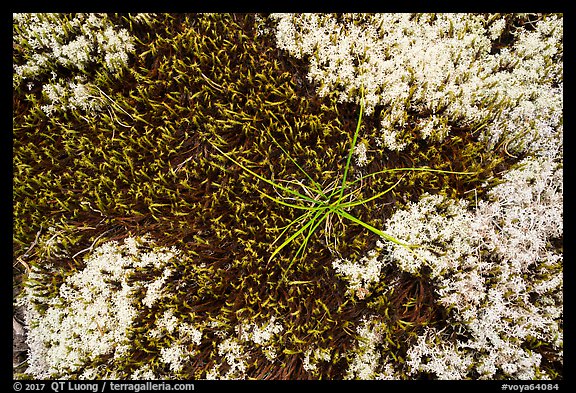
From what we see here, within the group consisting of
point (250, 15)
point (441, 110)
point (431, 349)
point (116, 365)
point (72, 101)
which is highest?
point (250, 15)

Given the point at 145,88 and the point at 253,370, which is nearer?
the point at 253,370

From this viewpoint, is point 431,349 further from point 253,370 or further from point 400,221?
point 253,370

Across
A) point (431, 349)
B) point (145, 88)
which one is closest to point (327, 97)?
point (145, 88)

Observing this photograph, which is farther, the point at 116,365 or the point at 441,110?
the point at 441,110
